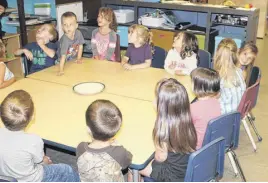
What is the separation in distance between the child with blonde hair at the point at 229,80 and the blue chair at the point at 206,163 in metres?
0.87

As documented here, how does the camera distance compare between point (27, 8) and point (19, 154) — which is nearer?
point (19, 154)

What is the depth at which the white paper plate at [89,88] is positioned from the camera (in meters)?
2.65

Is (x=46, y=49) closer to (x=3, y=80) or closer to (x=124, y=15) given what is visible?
(x=3, y=80)

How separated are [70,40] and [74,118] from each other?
1.46 meters

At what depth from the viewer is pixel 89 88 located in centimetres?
274

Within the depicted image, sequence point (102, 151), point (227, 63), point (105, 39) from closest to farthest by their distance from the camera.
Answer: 1. point (102, 151)
2. point (227, 63)
3. point (105, 39)

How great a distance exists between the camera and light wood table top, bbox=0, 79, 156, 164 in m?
1.97

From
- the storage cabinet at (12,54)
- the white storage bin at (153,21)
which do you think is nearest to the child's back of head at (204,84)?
the white storage bin at (153,21)

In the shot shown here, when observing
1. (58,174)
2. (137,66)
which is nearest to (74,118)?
(58,174)

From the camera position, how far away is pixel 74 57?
3656 mm

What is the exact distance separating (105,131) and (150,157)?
12.0 inches

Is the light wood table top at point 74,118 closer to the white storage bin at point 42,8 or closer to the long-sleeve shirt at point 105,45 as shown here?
the long-sleeve shirt at point 105,45

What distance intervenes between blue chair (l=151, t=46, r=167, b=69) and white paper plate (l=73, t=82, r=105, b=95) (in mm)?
1028

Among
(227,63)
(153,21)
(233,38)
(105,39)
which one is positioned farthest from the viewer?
(153,21)
